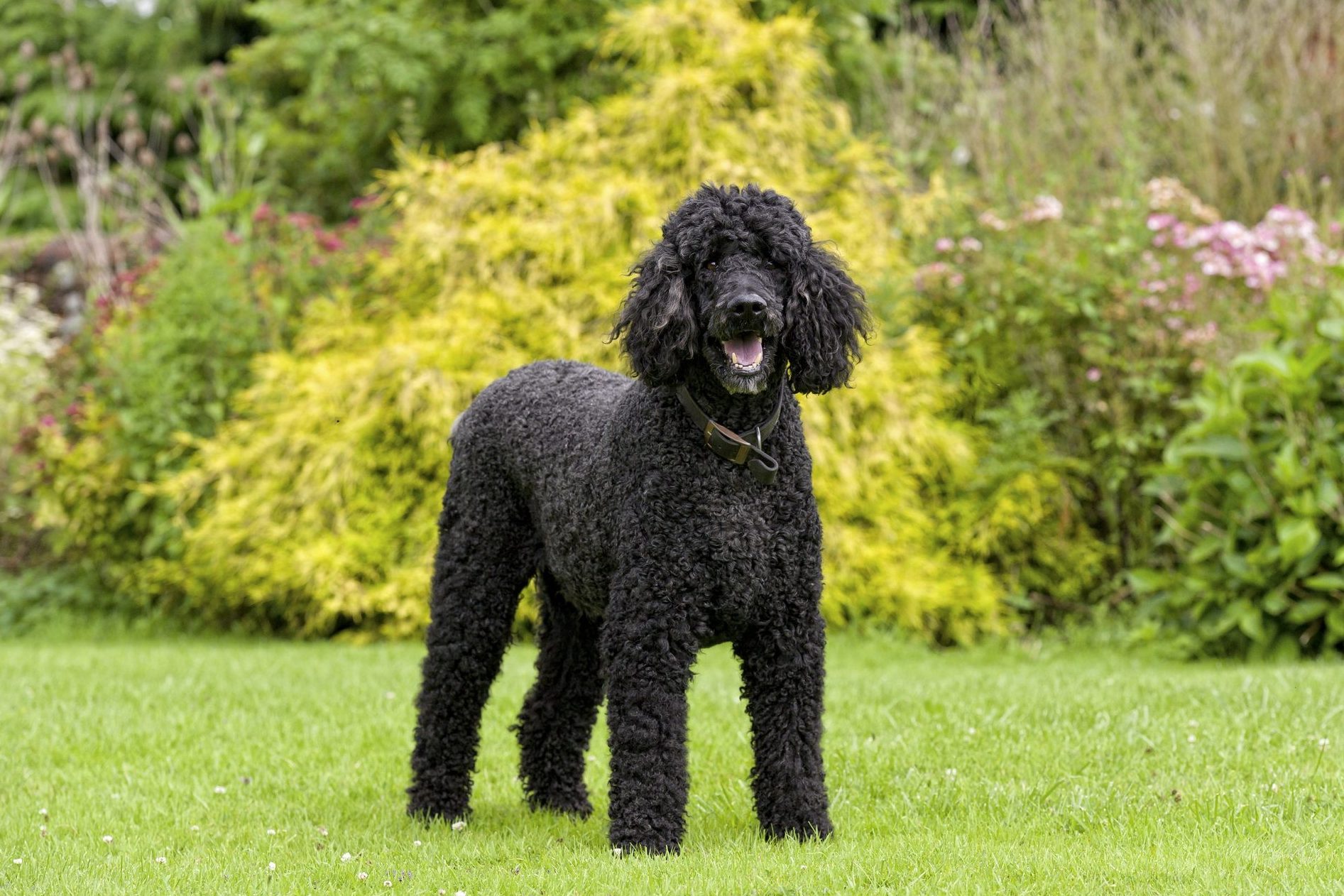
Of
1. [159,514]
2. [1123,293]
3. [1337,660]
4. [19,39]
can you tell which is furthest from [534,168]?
[19,39]

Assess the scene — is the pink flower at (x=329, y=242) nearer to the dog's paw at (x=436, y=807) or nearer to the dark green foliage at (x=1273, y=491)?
the dark green foliage at (x=1273, y=491)

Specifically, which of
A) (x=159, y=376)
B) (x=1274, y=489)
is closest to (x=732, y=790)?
(x=1274, y=489)

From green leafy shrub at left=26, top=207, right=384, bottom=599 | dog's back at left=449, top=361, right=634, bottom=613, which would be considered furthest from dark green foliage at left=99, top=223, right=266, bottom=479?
dog's back at left=449, top=361, right=634, bottom=613

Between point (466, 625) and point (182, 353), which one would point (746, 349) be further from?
point (182, 353)

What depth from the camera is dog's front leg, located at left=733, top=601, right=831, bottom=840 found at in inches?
153

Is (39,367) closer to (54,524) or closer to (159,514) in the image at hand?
(54,524)

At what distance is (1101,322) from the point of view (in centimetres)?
865

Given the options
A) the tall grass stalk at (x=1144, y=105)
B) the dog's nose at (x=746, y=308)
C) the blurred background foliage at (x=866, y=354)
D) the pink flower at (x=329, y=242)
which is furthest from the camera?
the tall grass stalk at (x=1144, y=105)

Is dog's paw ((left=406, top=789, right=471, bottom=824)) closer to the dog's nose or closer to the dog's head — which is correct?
the dog's head

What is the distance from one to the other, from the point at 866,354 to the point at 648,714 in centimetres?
505

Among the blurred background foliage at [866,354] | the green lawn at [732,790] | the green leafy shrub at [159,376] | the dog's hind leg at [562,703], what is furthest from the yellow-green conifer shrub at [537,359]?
the dog's hind leg at [562,703]

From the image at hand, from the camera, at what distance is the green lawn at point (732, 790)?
367 cm

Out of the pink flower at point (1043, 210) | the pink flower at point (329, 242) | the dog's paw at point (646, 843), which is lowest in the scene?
the dog's paw at point (646, 843)

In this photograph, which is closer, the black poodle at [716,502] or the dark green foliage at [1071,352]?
the black poodle at [716,502]
